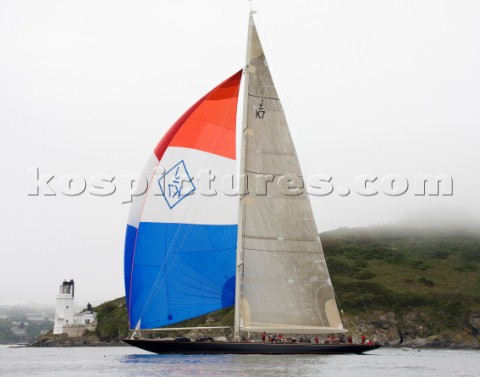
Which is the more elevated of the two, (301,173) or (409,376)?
(301,173)

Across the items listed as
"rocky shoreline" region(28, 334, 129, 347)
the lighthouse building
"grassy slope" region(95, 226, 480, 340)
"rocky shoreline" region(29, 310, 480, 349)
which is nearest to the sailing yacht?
"rocky shoreline" region(29, 310, 480, 349)

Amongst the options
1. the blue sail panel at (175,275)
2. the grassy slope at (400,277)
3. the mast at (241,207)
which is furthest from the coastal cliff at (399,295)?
the blue sail panel at (175,275)

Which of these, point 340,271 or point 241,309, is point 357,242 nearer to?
point 340,271

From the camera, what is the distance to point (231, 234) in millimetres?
40750

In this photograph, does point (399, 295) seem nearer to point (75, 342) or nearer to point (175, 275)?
point (75, 342)

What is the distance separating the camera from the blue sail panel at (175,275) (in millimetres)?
39219

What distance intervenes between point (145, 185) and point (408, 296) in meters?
55.4

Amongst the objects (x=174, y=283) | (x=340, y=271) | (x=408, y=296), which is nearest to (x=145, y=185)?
(x=174, y=283)

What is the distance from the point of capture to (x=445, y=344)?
78.3m

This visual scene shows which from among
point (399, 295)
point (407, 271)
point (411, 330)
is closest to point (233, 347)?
point (411, 330)

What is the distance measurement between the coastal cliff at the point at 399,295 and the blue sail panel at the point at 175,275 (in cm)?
3783

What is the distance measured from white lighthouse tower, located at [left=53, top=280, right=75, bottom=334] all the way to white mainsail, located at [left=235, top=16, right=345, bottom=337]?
75051mm

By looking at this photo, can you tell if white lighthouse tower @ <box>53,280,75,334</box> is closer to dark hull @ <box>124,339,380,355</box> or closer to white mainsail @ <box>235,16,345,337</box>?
dark hull @ <box>124,339,380,355</box>

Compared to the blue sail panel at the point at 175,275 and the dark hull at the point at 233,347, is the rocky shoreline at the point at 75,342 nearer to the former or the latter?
the dark hull at the point at 233,347
